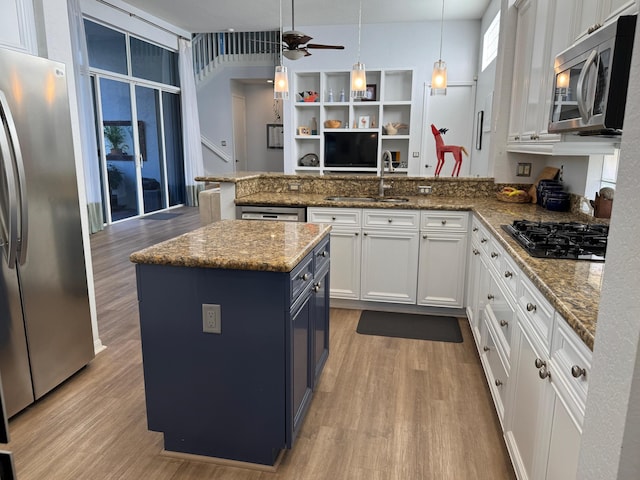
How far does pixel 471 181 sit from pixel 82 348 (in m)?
3.13

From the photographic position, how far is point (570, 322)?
3.94ft

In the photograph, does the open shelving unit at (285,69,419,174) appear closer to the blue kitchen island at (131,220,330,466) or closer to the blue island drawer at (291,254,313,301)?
the blue island drawer at (291,254,313,301)

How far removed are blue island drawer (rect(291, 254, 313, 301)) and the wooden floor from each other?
740 mm

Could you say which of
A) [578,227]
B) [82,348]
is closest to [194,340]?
[82,348]

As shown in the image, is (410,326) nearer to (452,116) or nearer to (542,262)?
(542,262)

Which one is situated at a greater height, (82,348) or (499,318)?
(499,318)

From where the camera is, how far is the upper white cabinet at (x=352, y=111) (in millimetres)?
7395

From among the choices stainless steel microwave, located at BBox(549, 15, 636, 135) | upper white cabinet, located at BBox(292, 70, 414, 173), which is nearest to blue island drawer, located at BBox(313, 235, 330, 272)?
stainless steel microwave, located at BBox(549, 15, 636, 135)

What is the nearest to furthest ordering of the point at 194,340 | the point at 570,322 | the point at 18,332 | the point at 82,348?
1. the point at 570,322
2. the point at 194,340
3. the point at 18,332
4. the point at 82,348

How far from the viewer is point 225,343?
1837 mm

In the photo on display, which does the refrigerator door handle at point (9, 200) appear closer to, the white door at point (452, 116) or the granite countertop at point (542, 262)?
the granite countertop at point (542, 262)

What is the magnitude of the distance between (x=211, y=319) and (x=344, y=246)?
194 centimetres

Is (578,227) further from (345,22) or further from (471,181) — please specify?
(345,22)

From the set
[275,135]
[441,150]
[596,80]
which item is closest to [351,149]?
[441,150]
